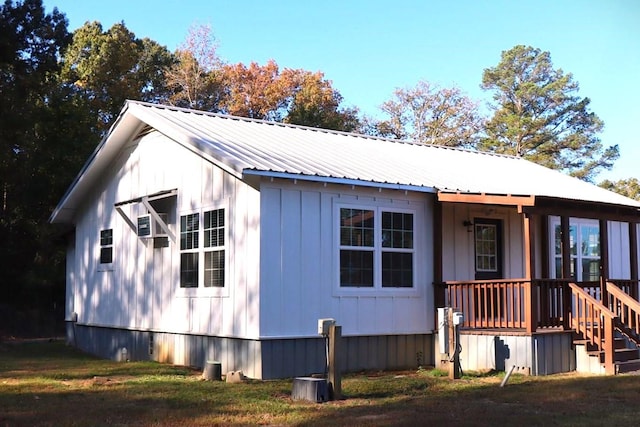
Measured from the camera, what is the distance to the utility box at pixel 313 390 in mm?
9109

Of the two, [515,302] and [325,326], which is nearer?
[325,326]

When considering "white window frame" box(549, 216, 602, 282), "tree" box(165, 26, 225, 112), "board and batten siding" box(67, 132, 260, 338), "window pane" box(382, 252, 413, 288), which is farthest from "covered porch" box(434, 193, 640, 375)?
"tree" box(165, 26, 225, 112)

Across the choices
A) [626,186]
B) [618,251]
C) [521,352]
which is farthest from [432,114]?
[521,352]

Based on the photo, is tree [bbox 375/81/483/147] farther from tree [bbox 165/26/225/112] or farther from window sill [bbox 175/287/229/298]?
window sill [bbox 175/287/229/298]

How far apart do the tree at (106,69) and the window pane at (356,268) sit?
19.8 metres

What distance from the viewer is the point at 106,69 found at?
3231cm

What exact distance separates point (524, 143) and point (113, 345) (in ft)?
113

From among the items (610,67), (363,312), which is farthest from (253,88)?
(363,312)

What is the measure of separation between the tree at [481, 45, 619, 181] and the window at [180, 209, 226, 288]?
33.7 metres

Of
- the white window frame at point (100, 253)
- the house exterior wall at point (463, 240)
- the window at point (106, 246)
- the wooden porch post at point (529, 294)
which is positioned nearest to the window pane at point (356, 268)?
the house exterior wall at point (463, 240)

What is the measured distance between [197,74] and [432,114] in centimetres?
1461

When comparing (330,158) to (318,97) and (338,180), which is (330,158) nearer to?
(338,180)

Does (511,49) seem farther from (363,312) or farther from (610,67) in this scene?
(363,312)

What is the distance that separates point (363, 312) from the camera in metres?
12.3
